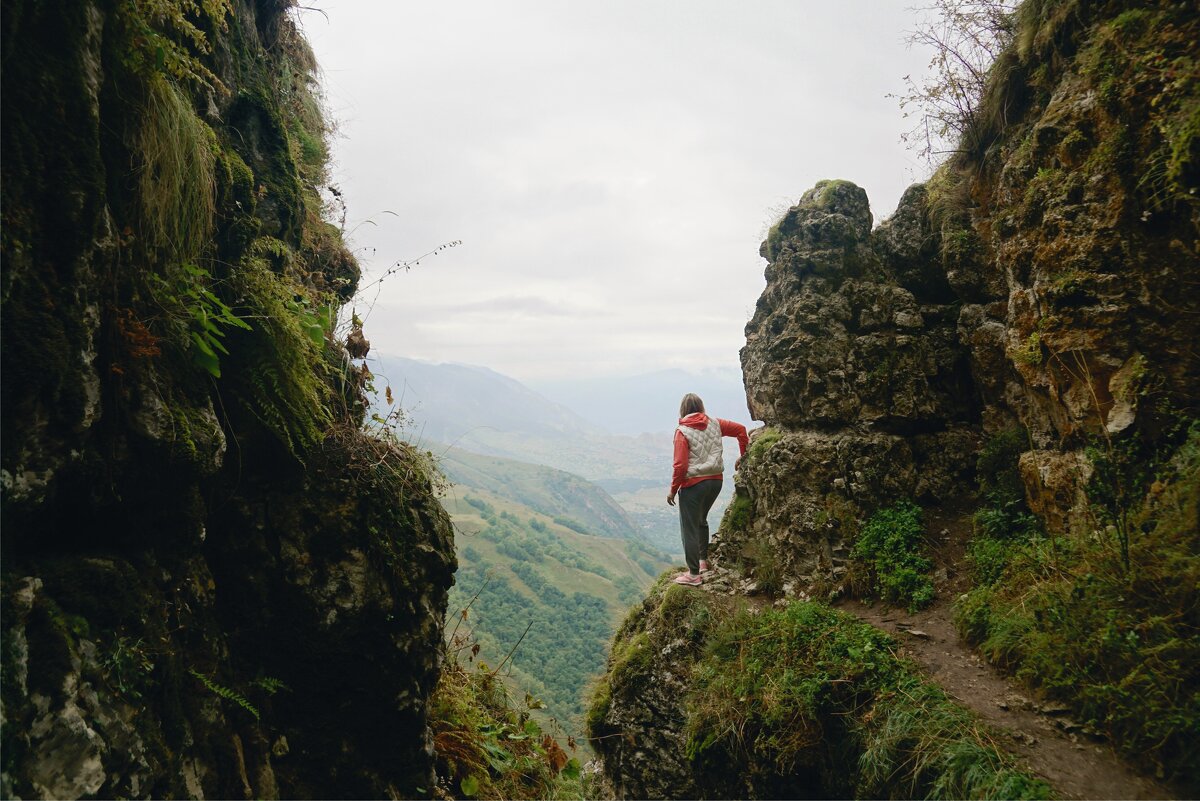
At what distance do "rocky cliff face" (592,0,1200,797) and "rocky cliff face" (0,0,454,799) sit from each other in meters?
4.39

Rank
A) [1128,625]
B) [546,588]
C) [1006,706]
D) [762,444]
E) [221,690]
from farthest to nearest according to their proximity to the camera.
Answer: [546,588], [762,444], [1006,706], [1128,625], [221,690]

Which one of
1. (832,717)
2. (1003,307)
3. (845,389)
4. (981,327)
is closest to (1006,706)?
(832,717)

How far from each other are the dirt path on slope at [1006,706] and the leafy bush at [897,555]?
166mm

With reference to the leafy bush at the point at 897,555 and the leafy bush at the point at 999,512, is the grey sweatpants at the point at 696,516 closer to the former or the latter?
the leafy bush at the point at 897,555

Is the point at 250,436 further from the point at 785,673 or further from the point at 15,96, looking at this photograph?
the point at 785,673

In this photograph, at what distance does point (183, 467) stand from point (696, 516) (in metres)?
6.59

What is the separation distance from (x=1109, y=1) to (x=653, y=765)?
10111 mm

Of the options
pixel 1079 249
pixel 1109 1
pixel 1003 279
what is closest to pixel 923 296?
pixel 1003 279

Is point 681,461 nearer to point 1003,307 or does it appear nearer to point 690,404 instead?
point 690,404

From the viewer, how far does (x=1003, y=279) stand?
317 inches

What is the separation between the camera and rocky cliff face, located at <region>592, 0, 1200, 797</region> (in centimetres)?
543

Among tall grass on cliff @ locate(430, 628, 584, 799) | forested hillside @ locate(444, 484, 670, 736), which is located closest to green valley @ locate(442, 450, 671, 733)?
forested hillside @ locate(444, 484, 670, 736)

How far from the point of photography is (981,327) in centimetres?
827

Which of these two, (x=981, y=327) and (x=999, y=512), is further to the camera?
(x=981, y=327)
